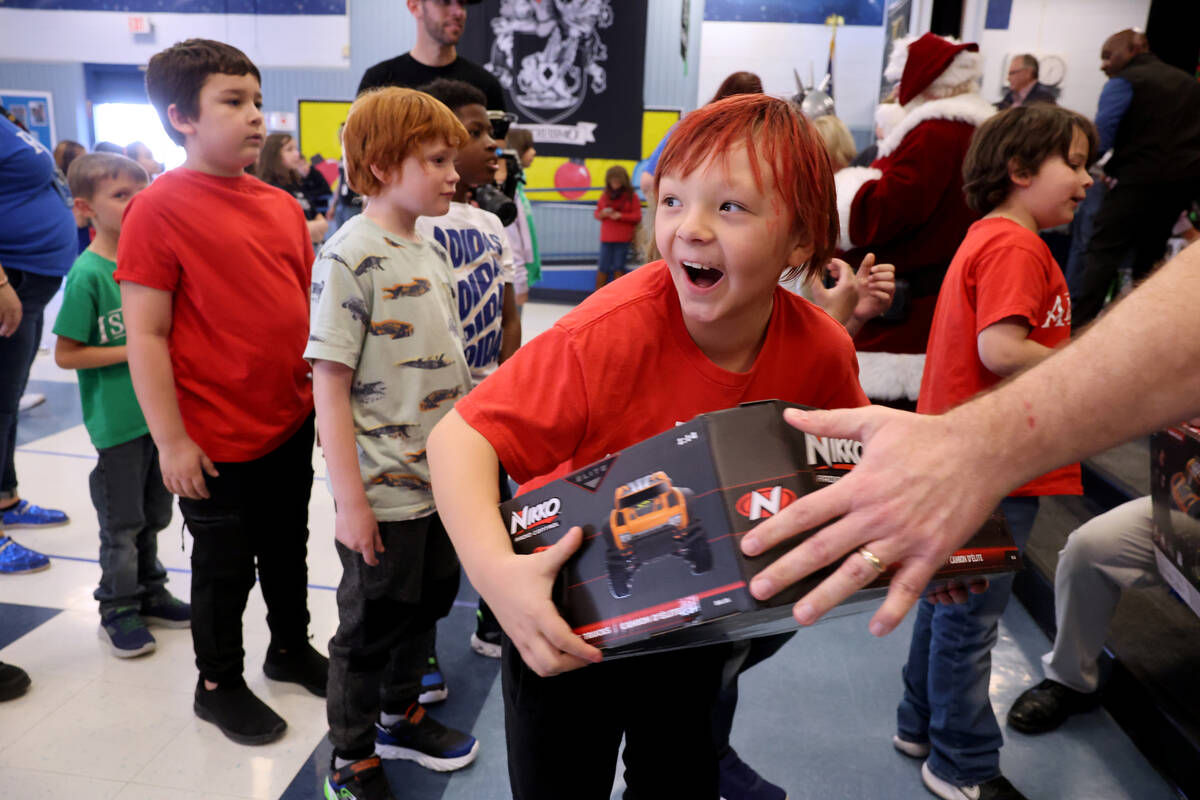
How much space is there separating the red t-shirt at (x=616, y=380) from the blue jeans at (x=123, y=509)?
1.77 metres

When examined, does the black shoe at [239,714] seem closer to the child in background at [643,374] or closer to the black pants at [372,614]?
the black pants at [372,614]

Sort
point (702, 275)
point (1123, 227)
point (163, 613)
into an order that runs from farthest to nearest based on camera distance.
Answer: point (1123, 227), point (163, 613), point (702, 275)

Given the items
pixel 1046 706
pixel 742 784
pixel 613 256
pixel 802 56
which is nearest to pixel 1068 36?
pixel 802 56

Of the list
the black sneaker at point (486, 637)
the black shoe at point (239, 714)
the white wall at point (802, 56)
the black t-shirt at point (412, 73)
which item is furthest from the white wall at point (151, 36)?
the black shoe at point (239, 714)

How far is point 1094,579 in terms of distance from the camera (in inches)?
80.0

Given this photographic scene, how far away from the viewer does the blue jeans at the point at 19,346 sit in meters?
2.56

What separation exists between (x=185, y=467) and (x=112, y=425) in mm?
695

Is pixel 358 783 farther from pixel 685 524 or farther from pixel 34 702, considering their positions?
pixel 685 524

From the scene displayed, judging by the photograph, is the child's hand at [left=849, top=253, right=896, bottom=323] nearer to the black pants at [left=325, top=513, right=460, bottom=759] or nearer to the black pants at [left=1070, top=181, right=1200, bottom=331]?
the black pants at [left=325, top=513, right=460, bottom=759]

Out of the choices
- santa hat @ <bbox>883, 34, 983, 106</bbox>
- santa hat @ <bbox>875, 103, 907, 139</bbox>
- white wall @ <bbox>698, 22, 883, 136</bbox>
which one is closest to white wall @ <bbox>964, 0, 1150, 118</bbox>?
white wall @ <bbox>698, 22, 883, 136</bbox>

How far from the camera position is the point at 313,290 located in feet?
5.18

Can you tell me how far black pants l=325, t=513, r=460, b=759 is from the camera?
1645 millimetres

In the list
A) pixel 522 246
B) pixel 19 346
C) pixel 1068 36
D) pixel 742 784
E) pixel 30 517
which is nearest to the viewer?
pixel 742 784

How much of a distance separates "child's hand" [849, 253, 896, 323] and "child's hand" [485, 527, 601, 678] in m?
0.92
